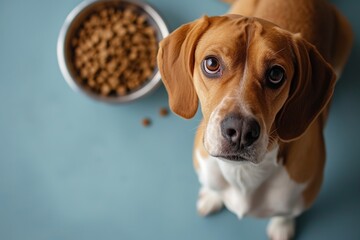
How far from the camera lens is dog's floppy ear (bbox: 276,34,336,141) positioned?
1.37 metres

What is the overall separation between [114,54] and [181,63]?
90 centimetres

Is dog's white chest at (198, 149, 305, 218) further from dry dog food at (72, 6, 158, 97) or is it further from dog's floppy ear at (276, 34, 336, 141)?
dry dog food at (72, 6, 158, 97)

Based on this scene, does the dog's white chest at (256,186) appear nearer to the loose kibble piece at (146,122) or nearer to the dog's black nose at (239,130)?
the dog's black nose at (239,130)

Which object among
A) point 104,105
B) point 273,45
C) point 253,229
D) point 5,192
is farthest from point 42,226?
point 273,45

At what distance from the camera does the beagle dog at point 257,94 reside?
1.28 m

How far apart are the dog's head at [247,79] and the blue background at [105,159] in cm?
90

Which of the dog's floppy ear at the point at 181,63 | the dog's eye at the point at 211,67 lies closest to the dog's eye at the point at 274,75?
the dog's eye at the point at 211,67

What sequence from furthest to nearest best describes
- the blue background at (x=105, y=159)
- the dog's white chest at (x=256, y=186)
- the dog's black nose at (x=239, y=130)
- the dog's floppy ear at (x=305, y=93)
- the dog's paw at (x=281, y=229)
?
1. the blue background at (x=105, y=159)
2. the dog's paw at (x=281, y=229)
3. the dog's white chest at (x=256, y=186)
4. the dog's floppy ear at (x=305, y=93)
5. the dog's black nose at (x=239, y=130)

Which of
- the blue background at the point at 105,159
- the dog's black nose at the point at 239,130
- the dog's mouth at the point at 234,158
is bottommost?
the blue background at the point at 105,159

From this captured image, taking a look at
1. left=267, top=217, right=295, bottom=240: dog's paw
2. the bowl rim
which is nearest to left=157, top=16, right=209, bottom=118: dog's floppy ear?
the bowl rim

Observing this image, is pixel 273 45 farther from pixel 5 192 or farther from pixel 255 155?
pixel 5 192

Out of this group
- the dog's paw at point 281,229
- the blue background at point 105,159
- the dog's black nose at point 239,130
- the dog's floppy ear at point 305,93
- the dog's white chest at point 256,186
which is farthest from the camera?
the blue background at point 105,159

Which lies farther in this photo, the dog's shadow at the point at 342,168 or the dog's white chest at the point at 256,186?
the dog's shadow at the point at 342,168

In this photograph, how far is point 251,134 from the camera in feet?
4.11
